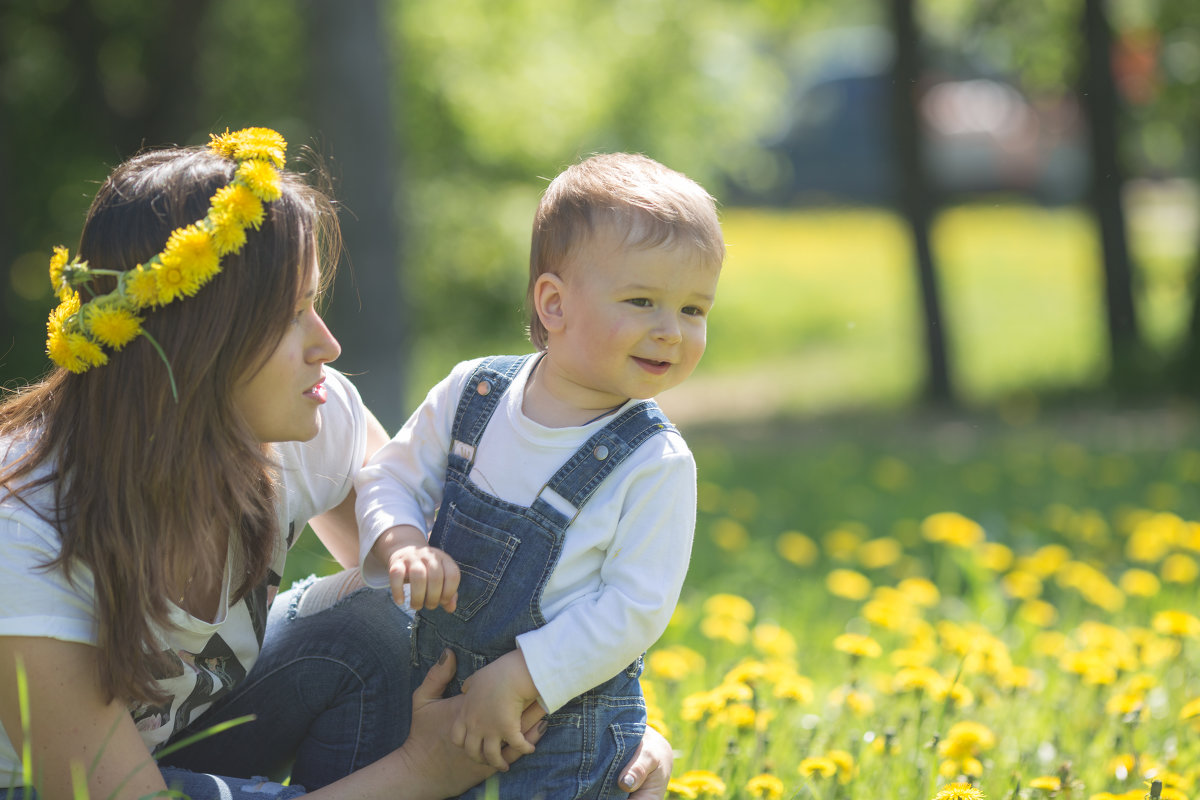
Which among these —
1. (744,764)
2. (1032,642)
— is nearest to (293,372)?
(744,764)

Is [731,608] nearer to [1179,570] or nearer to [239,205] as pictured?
[1179,570]

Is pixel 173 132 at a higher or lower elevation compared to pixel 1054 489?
higher

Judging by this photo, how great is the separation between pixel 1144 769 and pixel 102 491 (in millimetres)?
1910

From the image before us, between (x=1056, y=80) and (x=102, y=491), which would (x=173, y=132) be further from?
(x=102, y=491)

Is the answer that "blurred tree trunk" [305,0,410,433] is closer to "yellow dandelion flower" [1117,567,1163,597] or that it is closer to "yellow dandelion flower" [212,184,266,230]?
"yellow dandelion flower" [1117,567,1163,597]

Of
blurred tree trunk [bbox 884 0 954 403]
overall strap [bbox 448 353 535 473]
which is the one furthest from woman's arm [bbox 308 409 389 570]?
blurred tree trunk [bbox 884 0 954 403]

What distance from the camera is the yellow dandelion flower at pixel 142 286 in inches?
69.4

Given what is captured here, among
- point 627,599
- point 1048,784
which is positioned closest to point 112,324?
point 627,599

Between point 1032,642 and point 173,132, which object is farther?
point 173,132

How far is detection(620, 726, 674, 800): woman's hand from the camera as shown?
1917 mm

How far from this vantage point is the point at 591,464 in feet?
6.29

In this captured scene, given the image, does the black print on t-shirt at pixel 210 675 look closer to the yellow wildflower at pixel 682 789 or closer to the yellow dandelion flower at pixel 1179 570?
the yellow wildflower at pixel 682 789

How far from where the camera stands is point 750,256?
18.1 m

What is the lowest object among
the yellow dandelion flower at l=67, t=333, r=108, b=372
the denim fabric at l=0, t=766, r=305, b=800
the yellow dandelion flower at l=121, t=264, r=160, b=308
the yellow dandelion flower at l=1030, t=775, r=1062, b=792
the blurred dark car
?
the blurred dark car
